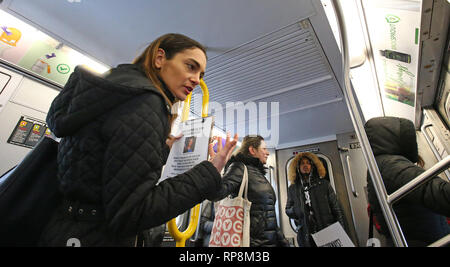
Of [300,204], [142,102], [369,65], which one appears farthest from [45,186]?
[300,204]

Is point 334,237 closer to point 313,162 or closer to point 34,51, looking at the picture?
point 313,162

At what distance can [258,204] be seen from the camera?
170 centimetres

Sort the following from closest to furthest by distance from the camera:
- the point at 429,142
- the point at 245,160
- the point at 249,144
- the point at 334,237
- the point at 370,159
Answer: the point at 370,159 < the point at 334,237 < the point at 429,142 < the point at 245,160 < the point at 249,144

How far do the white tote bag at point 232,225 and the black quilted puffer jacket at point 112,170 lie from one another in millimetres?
939

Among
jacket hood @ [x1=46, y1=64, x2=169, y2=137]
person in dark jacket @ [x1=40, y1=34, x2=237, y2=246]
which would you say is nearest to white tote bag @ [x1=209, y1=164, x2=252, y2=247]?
person in dark jacket @ [x1=40, y1=34, x2=237, y2=246]

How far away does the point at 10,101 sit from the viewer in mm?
1677

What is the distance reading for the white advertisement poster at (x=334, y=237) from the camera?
967 mm

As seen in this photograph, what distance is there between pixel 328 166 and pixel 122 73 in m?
4.75

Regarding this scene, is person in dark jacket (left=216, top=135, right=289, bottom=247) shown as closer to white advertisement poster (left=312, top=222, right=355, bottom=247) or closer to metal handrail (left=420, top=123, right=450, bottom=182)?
white advertisement poster (left=312, top=222, right=355, bottom=247)

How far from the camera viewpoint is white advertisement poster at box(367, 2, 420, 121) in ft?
4.94

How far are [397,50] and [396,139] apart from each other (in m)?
1.42

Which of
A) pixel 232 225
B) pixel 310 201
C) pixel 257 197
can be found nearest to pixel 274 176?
pixel 310 201

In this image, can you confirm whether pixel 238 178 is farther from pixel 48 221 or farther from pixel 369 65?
pixel 369 65

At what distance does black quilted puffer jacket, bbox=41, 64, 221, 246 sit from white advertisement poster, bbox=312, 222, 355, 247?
849 mm
